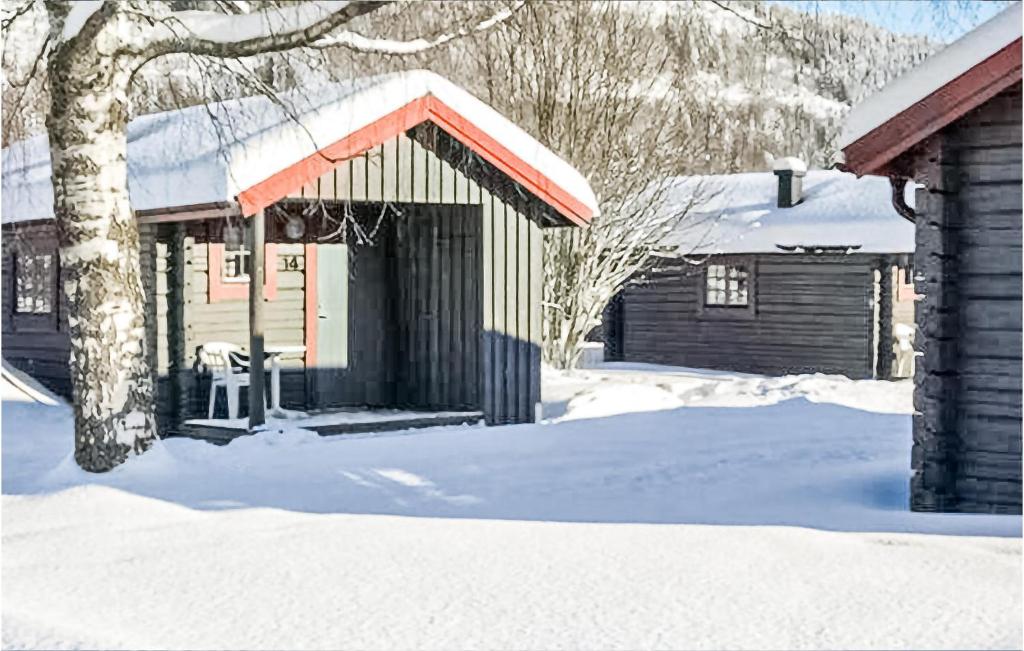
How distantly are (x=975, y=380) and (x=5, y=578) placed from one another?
6.29 meters

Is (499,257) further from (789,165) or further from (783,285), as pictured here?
(789,165)

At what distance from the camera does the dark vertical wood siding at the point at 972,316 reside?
957 centimetres

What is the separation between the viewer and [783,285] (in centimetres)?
2672

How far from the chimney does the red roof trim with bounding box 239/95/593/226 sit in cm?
1329

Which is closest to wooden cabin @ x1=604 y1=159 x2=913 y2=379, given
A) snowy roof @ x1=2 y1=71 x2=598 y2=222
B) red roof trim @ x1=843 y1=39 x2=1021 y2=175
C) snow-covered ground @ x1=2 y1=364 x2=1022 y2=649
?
snowy roof @ x1=2 y1=71 x2=598 y2=222

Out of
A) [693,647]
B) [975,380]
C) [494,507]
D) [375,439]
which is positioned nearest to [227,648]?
[693,647]

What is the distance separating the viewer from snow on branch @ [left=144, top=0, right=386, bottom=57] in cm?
1061

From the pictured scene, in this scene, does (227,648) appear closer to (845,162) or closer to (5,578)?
(5,578)

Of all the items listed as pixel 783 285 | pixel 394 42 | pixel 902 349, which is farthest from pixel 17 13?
pixel 902 349

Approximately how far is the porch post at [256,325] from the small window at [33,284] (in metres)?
6.08

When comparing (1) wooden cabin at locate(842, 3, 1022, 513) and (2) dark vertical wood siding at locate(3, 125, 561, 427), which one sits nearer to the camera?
(1) wooden cabin at locate(842, 3, 1022, 513)

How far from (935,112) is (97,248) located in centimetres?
616

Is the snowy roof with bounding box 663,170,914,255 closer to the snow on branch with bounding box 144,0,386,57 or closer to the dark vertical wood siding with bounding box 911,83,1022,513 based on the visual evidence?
the snow on branch with bounding box 144,0,386,57

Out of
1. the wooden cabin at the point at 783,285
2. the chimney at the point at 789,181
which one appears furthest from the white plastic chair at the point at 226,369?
the chimney at the point at 789,181
